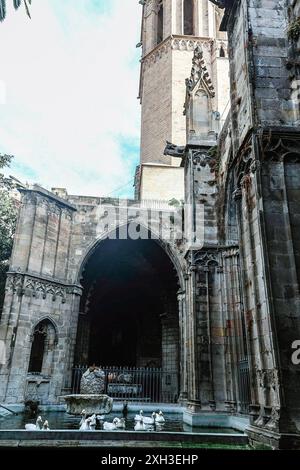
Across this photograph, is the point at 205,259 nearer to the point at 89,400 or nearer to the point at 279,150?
the point at 279,150

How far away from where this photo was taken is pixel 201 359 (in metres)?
8.79

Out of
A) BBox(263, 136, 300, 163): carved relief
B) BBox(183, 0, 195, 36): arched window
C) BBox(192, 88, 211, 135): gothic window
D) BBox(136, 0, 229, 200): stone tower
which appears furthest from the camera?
BBox(183, 0, 195, 36): arched window

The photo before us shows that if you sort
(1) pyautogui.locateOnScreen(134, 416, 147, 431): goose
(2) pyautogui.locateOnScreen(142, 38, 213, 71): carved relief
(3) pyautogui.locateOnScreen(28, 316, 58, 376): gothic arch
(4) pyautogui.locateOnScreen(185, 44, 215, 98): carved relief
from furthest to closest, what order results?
(2) pyautogui.locateOnScreen(142, 38, 213, 71): carved relief
(3) pyautogui.locateOnScreen(28, 316, 58, 376): gothic arch
(4) pyautogui.locateOnScreen(185, 44, 215, 98): carved relief
(1) pyautogui.locateOnScreen(134, 416, 147, 431): goose

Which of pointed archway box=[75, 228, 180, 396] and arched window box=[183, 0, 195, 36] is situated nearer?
pointed archway box=[75, 228, 180, 396]

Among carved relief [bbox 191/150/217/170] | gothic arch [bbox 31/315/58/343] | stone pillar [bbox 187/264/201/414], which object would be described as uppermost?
carved relief [bbox 191/150/217/170]

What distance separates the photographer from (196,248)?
9750 millimetres

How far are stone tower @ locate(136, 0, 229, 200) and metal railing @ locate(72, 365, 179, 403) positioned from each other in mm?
8962

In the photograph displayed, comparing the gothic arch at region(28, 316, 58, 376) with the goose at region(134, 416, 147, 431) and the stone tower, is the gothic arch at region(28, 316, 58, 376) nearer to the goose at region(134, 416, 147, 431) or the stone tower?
the goose at region(134, 416, 147, 431)

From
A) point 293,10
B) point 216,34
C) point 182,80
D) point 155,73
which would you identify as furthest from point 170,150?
point 216,34

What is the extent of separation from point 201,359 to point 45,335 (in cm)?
789

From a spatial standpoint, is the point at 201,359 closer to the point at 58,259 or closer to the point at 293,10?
the point at 293,10

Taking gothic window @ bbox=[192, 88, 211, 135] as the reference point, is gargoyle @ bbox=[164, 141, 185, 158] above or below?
below

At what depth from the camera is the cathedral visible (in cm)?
497

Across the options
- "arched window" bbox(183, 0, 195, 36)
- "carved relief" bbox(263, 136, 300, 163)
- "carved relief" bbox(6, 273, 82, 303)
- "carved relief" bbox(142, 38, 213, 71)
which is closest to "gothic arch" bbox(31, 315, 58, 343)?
"carved relief" bbox(6, 273, 82, 303)
